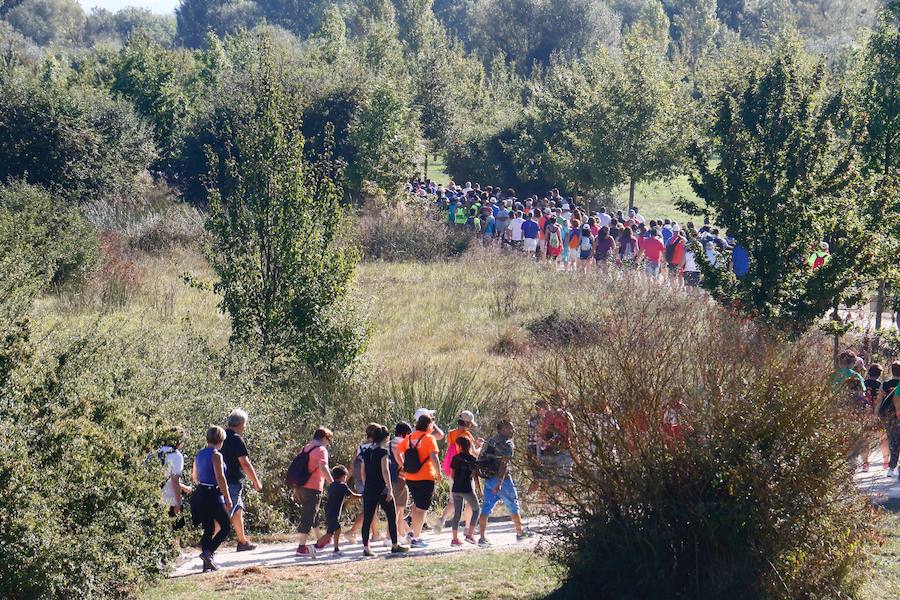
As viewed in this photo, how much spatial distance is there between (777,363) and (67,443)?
221 inches

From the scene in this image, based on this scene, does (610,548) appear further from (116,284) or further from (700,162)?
(116,284)

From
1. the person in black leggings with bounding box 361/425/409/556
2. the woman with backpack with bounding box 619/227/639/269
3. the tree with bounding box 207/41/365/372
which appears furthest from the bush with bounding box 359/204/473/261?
the person in black leggings with bounding box 361/425/409/556

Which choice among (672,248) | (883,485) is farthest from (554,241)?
(883,485)

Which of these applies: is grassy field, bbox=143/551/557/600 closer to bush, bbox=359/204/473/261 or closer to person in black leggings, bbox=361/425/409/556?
person in black leggings, bbox=361/425/409/556

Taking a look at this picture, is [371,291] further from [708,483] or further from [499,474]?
[708,483]

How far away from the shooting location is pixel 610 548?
9227mm

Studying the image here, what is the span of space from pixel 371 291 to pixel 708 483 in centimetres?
1688

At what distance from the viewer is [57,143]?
32750mm

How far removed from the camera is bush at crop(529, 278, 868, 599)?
888 cm

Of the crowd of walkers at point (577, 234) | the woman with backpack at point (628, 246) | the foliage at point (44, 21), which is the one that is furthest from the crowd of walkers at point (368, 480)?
the foliage at point (44, 21)

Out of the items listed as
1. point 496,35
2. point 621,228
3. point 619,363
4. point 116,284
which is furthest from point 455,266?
point 496,35

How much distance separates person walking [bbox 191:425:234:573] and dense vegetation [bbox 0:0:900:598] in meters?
0.44

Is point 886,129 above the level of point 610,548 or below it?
above

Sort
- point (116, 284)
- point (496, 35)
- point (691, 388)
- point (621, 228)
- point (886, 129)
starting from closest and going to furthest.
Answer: point (691, 388) < point (886, 129) < point (116, 284) < point (621, 228) < point (496, 35)
